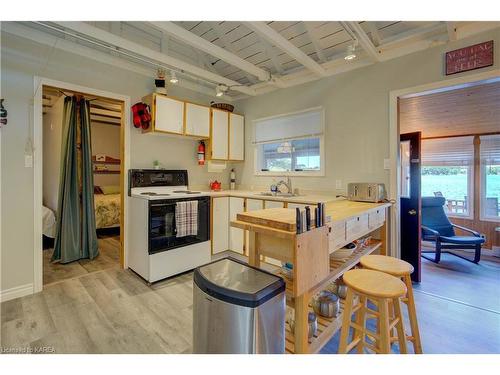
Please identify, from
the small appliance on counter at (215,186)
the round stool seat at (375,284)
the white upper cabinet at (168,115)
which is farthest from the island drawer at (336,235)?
the small appliance on counter at (215,186)

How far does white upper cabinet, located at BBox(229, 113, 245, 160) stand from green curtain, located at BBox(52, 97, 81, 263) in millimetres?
2220

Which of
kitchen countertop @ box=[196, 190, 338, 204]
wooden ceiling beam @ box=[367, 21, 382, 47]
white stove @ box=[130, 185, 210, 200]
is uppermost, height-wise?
wooden ceiling beam @ box=[367, 21, 382, 47]

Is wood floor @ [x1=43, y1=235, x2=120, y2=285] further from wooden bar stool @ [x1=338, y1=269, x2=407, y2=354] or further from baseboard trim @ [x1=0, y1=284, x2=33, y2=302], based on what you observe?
wooden bar stool @ [x1=338, y1=269, x2=407, y2=354]

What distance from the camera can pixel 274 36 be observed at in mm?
2193

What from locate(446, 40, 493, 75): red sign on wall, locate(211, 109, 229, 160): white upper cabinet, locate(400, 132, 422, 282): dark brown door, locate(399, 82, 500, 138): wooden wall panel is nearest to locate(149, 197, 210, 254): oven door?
locate(211, 109, 229, 160): white upper cabinet

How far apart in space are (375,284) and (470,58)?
2284 millimetres

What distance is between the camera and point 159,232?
2.76 meters

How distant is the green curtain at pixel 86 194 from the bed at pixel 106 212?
0.91 metres

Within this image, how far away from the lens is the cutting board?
1276 millimetres

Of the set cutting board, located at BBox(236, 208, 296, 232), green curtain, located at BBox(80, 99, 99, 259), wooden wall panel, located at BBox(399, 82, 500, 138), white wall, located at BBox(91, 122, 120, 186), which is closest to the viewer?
cutting board, located at BBox(236, 208, 296, 232)

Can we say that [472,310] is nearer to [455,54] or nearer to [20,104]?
[455,54]

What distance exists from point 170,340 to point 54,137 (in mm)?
4292

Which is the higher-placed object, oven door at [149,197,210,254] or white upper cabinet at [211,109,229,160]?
white upper cabinet at [211,109,229,160]
